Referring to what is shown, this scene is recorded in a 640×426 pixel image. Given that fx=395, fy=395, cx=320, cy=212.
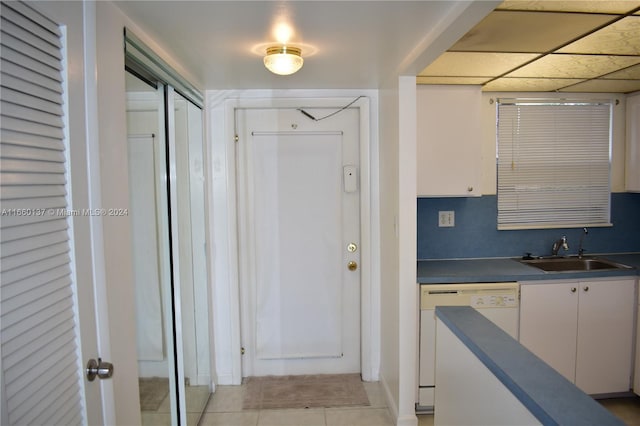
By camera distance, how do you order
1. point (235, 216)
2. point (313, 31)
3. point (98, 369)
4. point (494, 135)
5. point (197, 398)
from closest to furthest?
point (98, 369) → point (313, 31) → point (197, 398) → point (235, 216) → point (494, 135)

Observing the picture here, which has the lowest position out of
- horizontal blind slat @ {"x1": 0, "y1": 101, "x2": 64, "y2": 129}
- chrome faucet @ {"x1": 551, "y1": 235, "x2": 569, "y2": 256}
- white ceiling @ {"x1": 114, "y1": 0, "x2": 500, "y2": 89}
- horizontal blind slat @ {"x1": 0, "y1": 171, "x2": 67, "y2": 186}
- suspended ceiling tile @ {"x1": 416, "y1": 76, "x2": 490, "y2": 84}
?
chrome faucet @ {"x1": 551, "y1": 235, "x2": 569, "y2": 256}

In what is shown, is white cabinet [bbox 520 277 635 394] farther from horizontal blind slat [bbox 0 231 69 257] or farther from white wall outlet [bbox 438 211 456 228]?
horizontal blind slat [bbox 0 231 69 257]

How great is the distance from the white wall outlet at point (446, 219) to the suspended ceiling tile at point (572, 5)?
1.75 m

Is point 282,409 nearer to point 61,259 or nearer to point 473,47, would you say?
point 61,259

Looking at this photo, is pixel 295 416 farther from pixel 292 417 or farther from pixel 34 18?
pixel 34 18

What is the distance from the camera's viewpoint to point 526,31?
1.83 meters

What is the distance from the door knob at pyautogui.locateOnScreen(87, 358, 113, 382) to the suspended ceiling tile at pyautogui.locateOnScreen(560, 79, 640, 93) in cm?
333

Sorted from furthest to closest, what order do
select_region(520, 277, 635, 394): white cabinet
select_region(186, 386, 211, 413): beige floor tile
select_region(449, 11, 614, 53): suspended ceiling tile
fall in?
select_region(520, 277, 635, 394): white cabinet → select_region(186, 386, 211, 413): beige floor tile → select_region(449, 11, 614, 53): suspended ceiling tile

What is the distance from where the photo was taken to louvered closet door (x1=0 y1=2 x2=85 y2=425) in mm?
911

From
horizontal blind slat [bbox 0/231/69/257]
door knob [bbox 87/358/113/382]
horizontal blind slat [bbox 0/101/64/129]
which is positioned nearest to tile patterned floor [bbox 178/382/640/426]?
door knob [bbox 87/358/113/382]

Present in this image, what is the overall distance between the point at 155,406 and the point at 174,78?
1.70 m

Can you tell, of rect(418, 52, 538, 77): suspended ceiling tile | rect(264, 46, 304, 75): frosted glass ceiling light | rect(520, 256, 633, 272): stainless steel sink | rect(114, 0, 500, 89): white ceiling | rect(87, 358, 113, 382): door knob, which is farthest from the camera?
rect(520, 256, 633, 272): stainless steel sink

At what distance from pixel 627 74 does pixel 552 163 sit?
79 cm

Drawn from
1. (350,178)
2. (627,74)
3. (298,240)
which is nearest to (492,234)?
(350,178)
